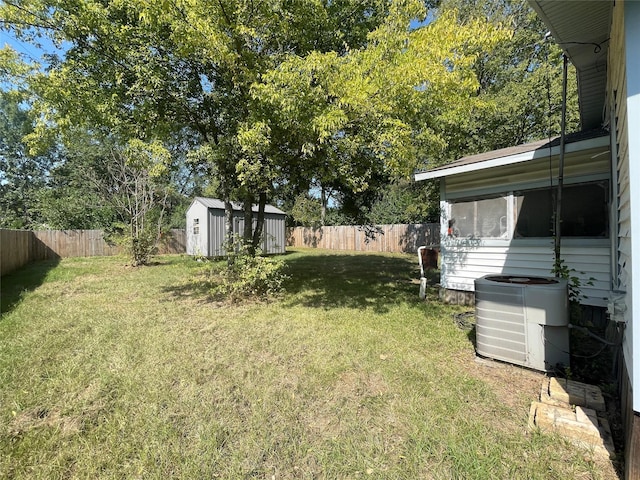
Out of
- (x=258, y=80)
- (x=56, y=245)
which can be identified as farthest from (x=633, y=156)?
(x=56, y=245)

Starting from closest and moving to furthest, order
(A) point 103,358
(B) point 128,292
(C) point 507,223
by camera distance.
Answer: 1. (A) point 103,358
2. (C) point 507,223
3. (B) point 128,292

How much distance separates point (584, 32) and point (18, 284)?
11.6 m

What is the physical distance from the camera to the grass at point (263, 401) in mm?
1948

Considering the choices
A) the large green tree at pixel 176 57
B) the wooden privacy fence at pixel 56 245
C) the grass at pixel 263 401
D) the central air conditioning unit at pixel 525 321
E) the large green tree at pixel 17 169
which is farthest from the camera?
the large green tree at pixel 17 169

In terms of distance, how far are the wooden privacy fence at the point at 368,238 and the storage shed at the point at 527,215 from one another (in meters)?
8.75

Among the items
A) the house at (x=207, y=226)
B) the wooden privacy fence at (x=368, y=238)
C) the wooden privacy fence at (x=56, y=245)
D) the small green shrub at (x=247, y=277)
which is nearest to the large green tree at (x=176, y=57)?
the small green shrub at (x=247, y=277)

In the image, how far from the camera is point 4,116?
25047 millimetres

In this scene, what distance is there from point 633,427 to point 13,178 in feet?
119

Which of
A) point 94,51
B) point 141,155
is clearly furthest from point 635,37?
point 94,51

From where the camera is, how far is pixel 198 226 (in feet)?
47.0

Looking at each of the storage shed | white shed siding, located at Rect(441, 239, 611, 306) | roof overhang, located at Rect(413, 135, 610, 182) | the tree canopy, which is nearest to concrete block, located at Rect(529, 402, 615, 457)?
white shed siding, located at Rect(441, 239, 611, 306)

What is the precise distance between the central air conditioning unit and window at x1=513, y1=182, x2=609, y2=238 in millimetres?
1748

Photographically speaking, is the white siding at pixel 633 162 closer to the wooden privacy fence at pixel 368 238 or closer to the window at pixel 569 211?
the window at pixel 569 211

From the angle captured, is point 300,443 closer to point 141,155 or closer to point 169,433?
point 169,433
